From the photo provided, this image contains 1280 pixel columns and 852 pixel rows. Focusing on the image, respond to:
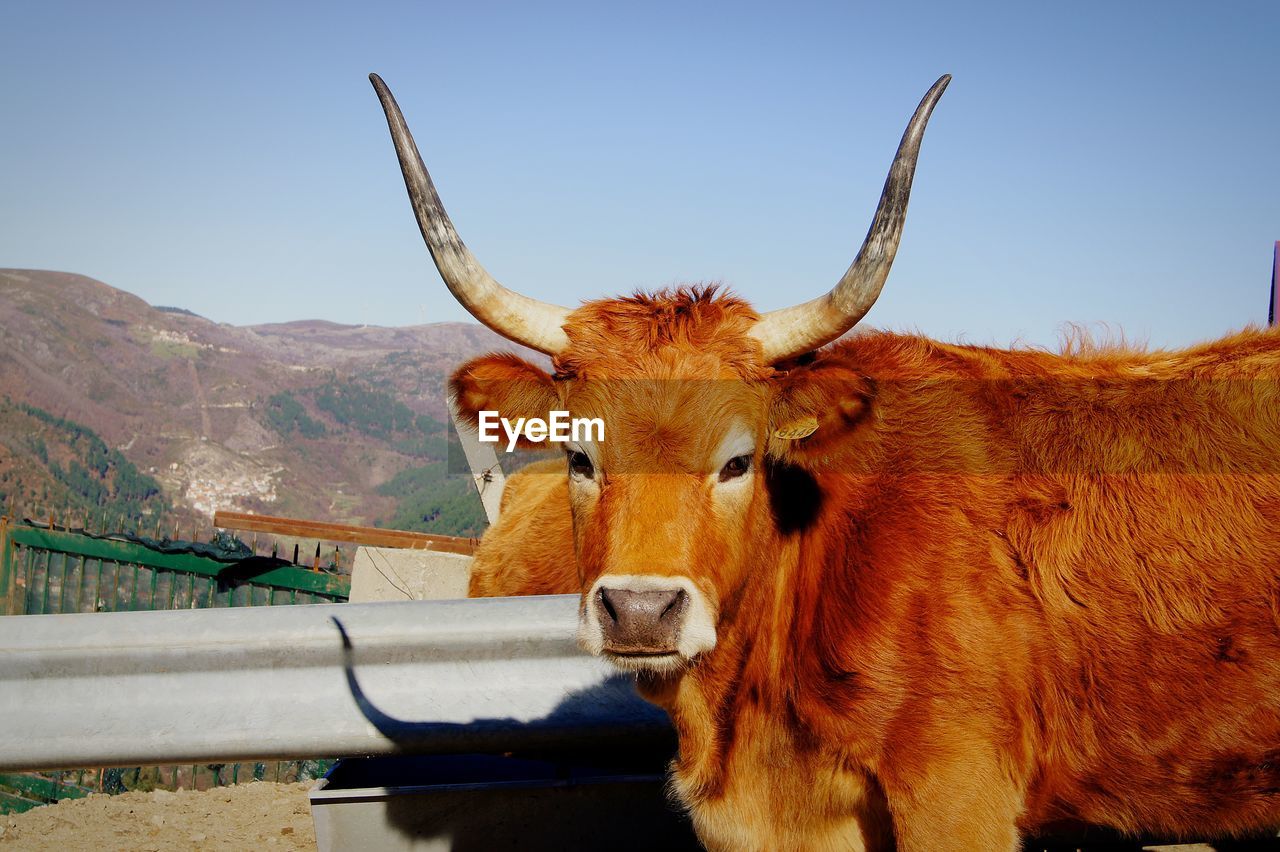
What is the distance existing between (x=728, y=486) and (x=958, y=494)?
834mm

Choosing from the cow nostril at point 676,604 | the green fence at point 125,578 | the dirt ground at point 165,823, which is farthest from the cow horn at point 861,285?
the green fence at point 125,578

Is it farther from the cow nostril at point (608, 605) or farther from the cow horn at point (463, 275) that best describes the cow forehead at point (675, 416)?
the cow nostril at point (608, 605)

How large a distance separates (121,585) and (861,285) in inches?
273

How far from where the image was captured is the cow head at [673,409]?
8.70 feet

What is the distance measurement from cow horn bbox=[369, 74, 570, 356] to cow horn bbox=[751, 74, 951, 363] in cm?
78

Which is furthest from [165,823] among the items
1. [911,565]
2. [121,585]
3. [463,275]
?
[121,585]

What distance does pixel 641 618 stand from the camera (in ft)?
8.35

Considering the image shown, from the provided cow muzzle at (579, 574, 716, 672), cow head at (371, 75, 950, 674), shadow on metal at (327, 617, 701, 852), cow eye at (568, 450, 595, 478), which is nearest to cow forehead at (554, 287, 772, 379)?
cow head at (371, 75, 950, 674)

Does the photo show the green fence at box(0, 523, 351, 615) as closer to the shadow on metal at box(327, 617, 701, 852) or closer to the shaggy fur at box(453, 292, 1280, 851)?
the shadow on metal at box(327, 617, 701, 852)

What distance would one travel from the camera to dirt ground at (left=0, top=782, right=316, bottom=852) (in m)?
3.59

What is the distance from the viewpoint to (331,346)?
76062 mm

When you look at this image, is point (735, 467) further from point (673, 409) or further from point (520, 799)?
point (520, 799)

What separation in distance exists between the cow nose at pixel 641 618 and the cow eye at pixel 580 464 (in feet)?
2.08

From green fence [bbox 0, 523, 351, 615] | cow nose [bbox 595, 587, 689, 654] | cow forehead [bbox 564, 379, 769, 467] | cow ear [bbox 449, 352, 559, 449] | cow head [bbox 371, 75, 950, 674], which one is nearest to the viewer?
cow nose [bbox 595, 587, 689, 654]
